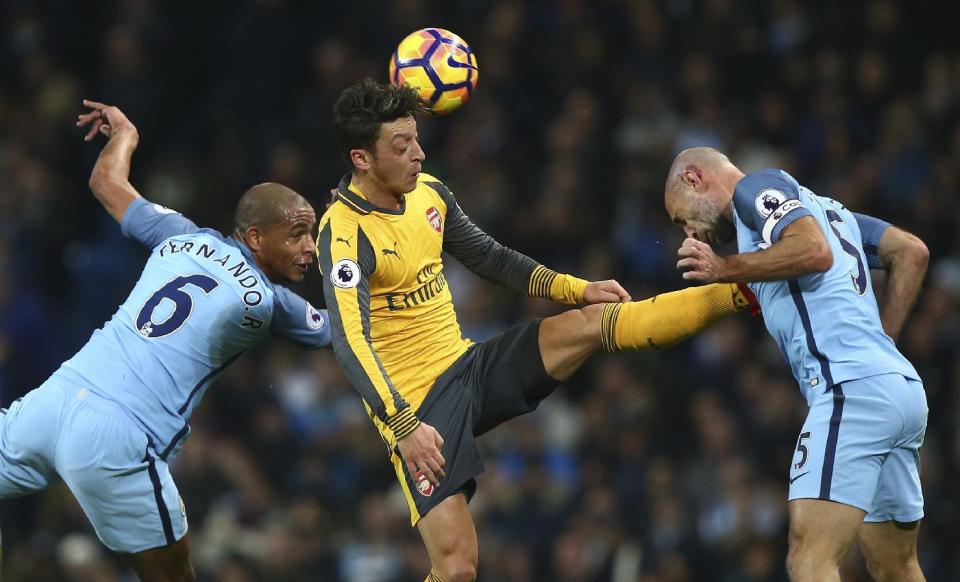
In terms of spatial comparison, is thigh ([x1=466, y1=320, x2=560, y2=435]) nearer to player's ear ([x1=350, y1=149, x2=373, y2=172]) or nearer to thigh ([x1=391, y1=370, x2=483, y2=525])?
thigh ([x1=391, y1=370, x2=483, y2=525])

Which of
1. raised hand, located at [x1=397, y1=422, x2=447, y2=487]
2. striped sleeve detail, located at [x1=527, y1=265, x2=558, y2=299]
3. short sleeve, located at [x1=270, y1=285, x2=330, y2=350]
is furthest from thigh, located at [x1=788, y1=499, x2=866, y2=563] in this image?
short sleeve, located at [x1=270, y1=285, x2=330, y2=350]

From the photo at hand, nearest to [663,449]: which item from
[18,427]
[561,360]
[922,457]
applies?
[922,457]

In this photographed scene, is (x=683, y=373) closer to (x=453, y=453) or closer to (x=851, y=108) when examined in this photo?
(x=851, y=108)

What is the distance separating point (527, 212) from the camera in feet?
35.7

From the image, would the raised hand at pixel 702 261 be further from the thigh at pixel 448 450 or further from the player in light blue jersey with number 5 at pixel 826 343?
the thigh at pixel 448 450

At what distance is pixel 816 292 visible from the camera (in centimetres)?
531

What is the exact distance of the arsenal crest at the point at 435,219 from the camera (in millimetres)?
6129

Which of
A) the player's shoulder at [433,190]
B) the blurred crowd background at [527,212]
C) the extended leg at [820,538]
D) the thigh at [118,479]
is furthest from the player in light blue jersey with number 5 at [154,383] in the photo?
the blurred crowd background at [527,212]

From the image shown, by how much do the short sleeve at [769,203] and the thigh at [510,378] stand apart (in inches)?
46.0

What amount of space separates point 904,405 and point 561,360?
4.77 ft

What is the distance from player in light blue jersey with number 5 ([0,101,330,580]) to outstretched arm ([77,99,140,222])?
515 millimetres

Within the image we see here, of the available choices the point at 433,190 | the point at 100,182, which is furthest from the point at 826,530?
the point at 100,182

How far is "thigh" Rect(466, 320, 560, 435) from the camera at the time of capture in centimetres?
600

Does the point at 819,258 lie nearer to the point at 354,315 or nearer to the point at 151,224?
the point at 354,315
